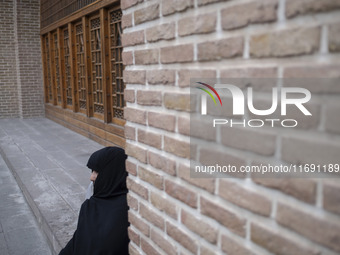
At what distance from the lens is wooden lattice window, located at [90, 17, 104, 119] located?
25.0 ft

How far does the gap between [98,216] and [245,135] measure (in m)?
1.89

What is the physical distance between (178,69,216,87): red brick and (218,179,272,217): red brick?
0.38 m

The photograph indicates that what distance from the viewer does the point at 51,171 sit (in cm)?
589

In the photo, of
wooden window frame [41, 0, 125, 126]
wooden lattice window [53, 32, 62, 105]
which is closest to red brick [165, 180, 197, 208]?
wooden window frame [41, 0, 125, 126]

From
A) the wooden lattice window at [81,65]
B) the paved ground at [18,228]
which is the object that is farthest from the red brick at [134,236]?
the wooden lattice window at [81,65]

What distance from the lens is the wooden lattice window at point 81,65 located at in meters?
8.62

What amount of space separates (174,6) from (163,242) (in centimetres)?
104

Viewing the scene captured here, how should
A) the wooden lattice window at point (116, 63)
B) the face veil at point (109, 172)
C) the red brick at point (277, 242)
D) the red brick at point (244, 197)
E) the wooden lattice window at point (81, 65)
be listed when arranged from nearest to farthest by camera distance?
the red brick at point (277, 242) → the red brick at point (244, 197) → the face veil at point (109, 172) → the wooden lattice window at point (116, 63) → the wooden lattice window at point (81, 65)

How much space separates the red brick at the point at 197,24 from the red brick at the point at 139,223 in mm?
964

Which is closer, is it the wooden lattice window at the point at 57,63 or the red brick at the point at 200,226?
the red brick at the point at 200,226

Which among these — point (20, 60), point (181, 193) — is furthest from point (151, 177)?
point (20, 60)

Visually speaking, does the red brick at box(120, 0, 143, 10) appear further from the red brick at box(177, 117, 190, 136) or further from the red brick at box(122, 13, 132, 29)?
the red brick at box(177, 117, 190, 136)

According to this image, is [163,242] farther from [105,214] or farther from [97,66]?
[97,66]

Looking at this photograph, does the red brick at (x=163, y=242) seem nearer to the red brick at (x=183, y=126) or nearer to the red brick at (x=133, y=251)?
the red brick at (x=133, y=251)
